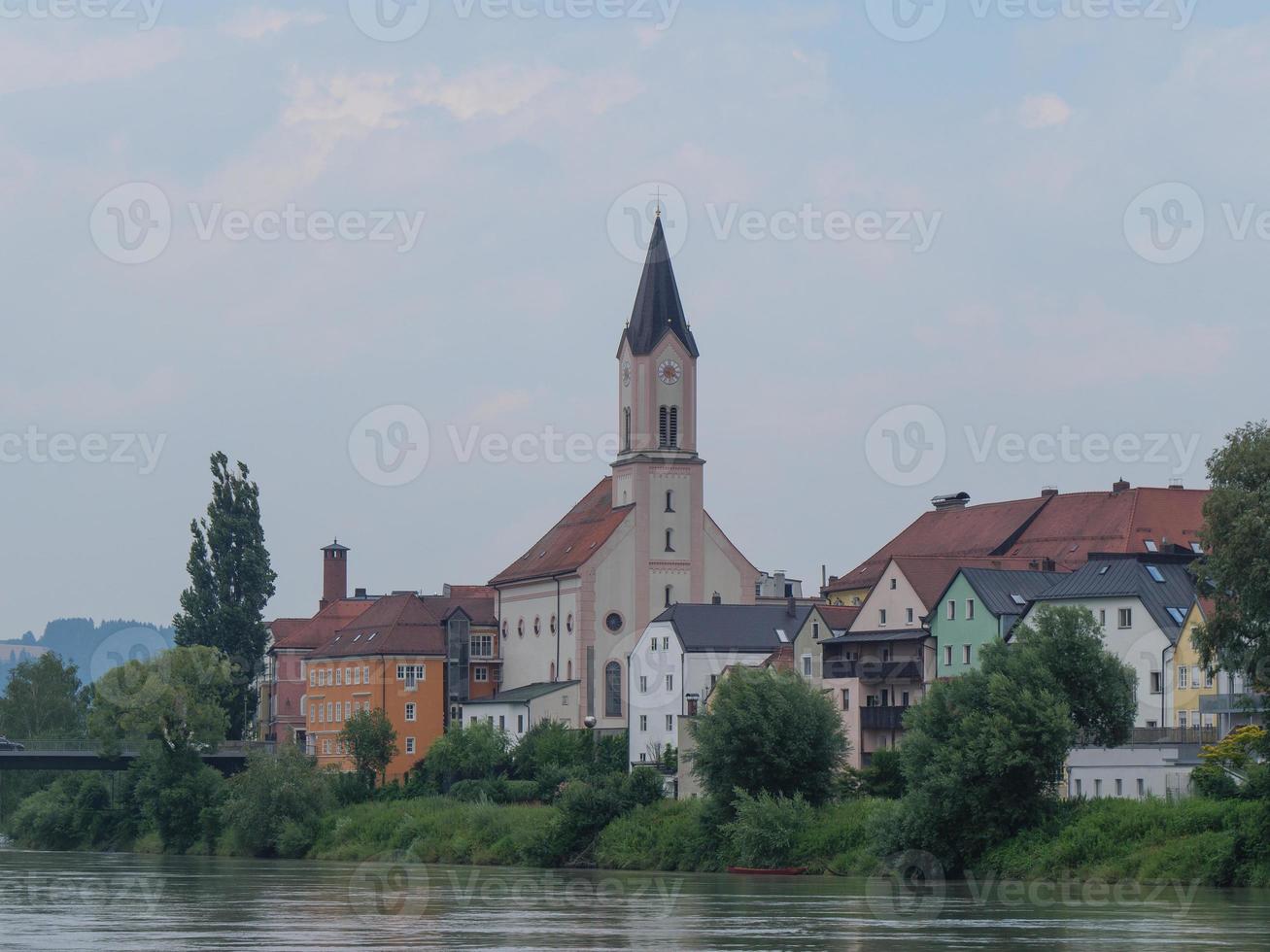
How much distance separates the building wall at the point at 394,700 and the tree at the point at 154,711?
11782 millimetres

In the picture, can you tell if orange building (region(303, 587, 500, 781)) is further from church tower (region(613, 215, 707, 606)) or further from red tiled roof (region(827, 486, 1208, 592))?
red tiled roof (region(827, 486, 1208, 592))

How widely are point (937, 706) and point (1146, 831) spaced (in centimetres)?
909

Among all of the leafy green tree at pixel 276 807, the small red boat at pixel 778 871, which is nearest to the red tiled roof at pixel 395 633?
the leafy green tree at pixel 276 807

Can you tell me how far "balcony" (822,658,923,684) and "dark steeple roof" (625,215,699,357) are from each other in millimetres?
39097

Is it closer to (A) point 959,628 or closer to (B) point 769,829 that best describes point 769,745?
(B) point 769,829

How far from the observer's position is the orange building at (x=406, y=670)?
144 metres

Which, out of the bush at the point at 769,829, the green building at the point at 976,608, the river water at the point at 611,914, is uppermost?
the green building at the point at 976,608

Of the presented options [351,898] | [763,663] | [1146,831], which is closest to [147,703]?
[763,663]

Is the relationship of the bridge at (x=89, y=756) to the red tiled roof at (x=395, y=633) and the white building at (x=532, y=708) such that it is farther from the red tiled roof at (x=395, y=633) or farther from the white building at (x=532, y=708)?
the white building at (x=532, y=708)

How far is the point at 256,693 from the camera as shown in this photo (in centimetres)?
15212

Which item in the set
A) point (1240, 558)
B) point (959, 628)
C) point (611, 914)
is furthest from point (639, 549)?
point (611, 914)

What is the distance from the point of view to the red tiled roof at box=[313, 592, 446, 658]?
477 ft

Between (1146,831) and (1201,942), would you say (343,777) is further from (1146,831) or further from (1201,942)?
(1201,942)

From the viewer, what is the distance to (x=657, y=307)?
473 feet
